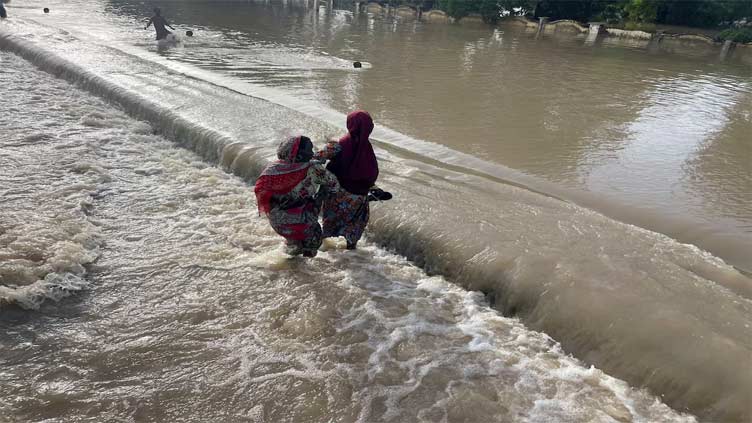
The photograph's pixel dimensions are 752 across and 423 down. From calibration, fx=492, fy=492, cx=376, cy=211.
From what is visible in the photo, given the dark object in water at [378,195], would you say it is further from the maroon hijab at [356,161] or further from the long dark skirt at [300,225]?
the long dark skirt at [300,225]

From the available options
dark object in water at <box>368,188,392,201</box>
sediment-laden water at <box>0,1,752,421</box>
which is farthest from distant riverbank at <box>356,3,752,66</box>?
dark object in water at <box>368,188,392,201</box>

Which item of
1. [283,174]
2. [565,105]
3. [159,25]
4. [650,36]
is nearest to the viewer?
[283,174]

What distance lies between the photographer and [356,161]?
4.30 m

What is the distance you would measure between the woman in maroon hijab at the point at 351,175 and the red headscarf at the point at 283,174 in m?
0.21

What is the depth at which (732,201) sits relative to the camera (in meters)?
6.49

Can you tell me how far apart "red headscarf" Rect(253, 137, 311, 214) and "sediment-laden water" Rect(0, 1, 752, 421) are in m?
0.87

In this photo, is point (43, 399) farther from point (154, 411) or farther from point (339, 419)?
point (339, 419)

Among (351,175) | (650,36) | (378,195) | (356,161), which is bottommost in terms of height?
(378,195)

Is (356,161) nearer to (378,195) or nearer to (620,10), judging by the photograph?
(378,195)

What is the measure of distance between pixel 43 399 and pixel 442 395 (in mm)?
2578

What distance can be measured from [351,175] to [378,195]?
30cm

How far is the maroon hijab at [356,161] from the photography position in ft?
13.7

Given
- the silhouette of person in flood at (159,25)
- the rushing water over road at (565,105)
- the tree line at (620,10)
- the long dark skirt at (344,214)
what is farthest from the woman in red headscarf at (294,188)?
the tree line at (620,10)

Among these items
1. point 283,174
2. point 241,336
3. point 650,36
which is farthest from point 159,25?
point 650,36
